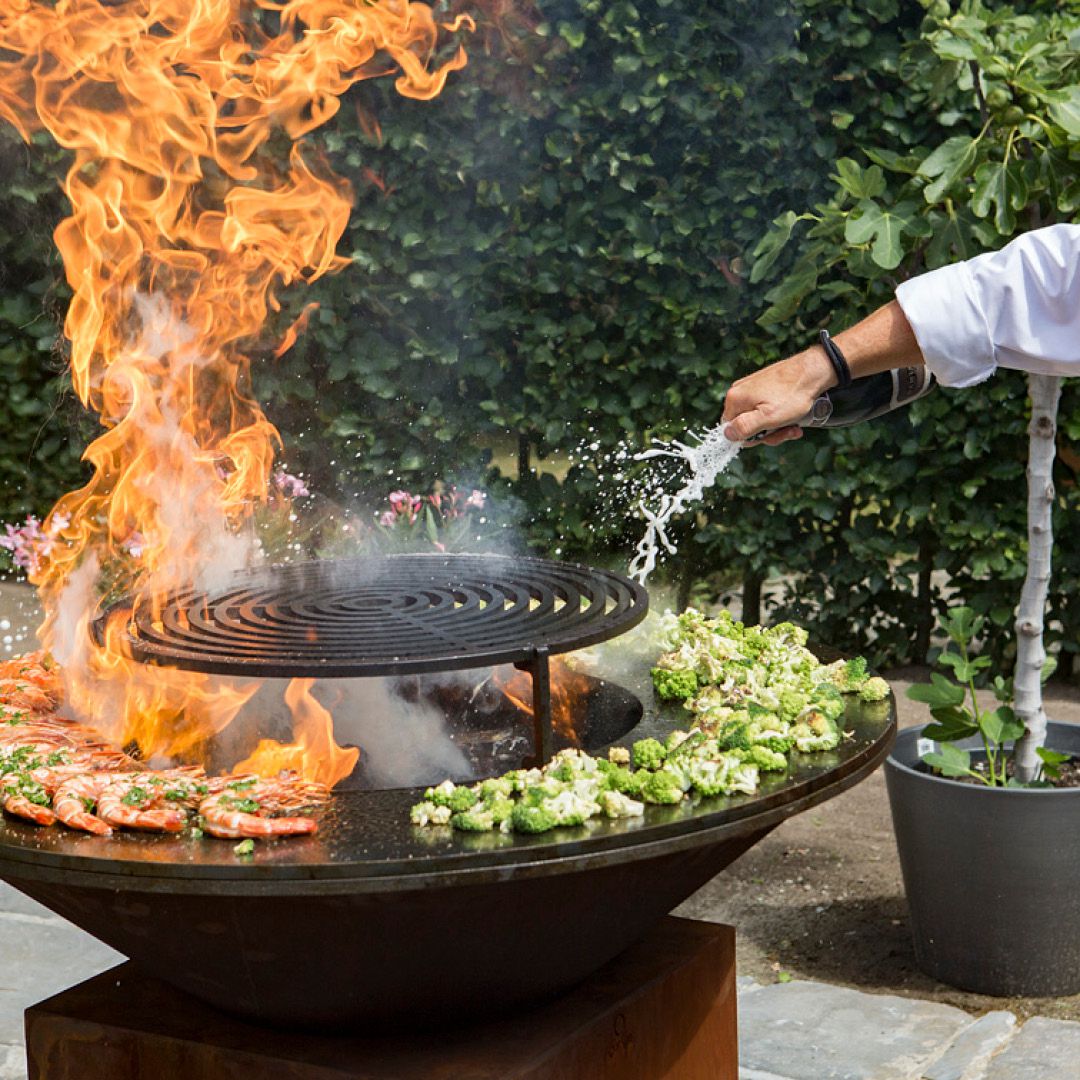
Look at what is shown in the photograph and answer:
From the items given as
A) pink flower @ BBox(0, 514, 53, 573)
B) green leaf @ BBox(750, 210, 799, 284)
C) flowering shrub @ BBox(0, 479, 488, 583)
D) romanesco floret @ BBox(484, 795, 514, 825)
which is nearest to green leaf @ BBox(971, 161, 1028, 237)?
green leaf @ BBox(750, 210, 799, 284)

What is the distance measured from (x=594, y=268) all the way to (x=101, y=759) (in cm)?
394

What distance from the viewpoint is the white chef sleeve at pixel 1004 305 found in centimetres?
232

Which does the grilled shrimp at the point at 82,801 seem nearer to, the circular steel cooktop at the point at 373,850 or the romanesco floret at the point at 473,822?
the circular steel cooktop at the point at 373,850

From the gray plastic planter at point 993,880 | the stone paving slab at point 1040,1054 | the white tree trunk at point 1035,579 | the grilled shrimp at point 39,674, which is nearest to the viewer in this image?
the grilled shrimp at point 39,674

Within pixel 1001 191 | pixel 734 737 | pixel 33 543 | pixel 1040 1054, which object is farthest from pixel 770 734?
pixel 33 543

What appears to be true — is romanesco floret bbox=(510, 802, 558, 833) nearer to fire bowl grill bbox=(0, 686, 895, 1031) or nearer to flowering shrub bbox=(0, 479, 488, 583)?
fire bowl grill bbox=(0, 686, 895, 1031)

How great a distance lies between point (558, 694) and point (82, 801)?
107 cm

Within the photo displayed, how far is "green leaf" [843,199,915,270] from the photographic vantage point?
371cm

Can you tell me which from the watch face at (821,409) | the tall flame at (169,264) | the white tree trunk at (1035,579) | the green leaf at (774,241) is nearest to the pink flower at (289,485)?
the tall flame at (169,264)

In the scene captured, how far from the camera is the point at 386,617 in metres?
2.74

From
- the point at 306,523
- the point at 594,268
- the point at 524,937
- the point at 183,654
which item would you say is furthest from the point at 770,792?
the point at 306,523

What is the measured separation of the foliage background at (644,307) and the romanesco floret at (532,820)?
346cm

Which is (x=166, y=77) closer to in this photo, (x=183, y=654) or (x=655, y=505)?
(x=183, y=654)

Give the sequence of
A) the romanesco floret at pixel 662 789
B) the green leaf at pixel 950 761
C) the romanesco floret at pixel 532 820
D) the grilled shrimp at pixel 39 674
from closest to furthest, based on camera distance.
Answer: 1. the romanesco floret at pixel 532 820
2. the romanesco floret at pixel 662 789
3. the grilled shrimp at pixel 39 674
4. the green leaf at pixel 950 761
